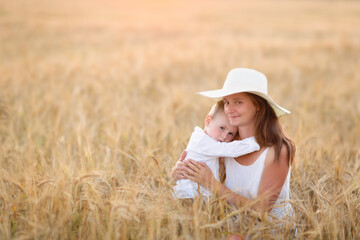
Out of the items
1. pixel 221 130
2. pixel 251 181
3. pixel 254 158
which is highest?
pixel 221 130

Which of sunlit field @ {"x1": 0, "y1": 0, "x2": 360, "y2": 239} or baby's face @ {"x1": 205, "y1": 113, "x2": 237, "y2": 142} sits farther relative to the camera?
baby's face @ {"x1": 205, "y1": 113, "x2": 237, "y2": 142}

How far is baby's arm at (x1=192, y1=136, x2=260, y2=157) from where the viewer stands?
1.97 metres

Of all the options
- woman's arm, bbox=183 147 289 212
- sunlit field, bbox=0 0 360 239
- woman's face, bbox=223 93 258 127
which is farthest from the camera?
woman's face, bbox=223 93 258 127

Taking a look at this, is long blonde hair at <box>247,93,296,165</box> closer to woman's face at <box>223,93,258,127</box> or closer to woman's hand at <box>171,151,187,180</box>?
woman's face at <box>223,93,258,127</box>

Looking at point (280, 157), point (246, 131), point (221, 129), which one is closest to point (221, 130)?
point (221, 129)

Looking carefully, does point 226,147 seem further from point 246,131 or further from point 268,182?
point 268,182

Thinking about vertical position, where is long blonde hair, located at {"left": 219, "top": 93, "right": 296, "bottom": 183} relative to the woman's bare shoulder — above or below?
above

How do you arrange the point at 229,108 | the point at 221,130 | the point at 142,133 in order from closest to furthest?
1. the point at 229,108
2. the point at 221,130
3. the point at 142,133

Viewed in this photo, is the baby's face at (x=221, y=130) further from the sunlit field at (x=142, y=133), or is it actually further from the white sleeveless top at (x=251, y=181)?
the sunlit field at (x=142, y=133)

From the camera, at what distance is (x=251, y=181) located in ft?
6.58

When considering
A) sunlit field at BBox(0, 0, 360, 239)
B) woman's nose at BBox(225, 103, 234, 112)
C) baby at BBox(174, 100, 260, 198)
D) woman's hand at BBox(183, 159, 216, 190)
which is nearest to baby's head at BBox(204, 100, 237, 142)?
baby at BBox(174, 100, 260, 198)

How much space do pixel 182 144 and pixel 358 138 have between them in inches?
76.1

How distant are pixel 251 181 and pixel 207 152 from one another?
11.4 inches

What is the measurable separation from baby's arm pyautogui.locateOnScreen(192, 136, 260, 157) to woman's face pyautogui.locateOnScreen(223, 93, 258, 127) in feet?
0.37
